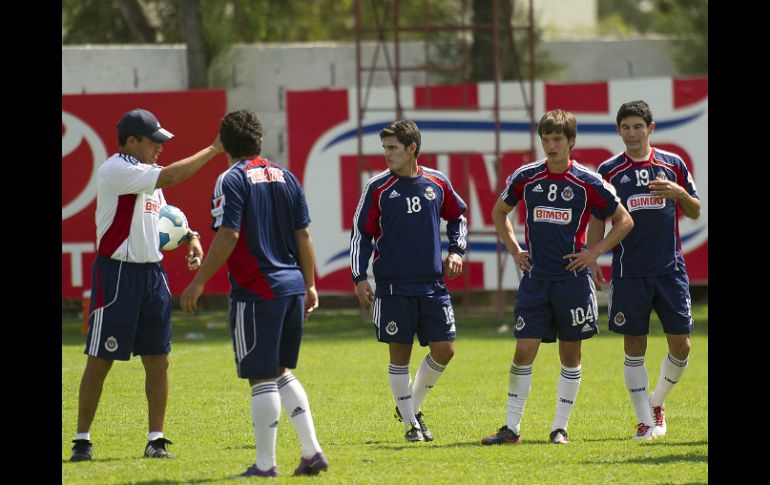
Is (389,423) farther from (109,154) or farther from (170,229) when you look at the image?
(109,154)

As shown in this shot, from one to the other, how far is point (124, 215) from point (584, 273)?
3.03 meters

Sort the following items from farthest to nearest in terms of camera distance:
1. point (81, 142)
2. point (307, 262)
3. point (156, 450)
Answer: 1. point (81, 142)
2. point (156, 450)
3. point (307, 262)

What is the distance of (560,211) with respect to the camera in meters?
8.66

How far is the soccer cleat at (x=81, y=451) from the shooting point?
7.94 meters

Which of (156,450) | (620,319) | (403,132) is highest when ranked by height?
(403,132)

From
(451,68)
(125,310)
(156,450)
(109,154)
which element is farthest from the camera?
(451,68)

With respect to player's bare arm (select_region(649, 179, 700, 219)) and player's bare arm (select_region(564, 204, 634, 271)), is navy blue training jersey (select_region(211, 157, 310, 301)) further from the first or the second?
player's bare arm (select_region(649, 179, 700, 219))

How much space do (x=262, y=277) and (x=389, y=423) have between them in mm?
3030

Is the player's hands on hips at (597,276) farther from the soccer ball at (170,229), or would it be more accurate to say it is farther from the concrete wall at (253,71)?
the concrete wall at (253,71)

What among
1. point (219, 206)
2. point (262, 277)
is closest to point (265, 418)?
point (262, 277)

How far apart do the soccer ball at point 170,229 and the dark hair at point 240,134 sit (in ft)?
5.55

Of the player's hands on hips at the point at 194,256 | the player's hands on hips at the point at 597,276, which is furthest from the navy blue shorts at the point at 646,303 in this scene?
the player's hands on hips at the point at 194,256
